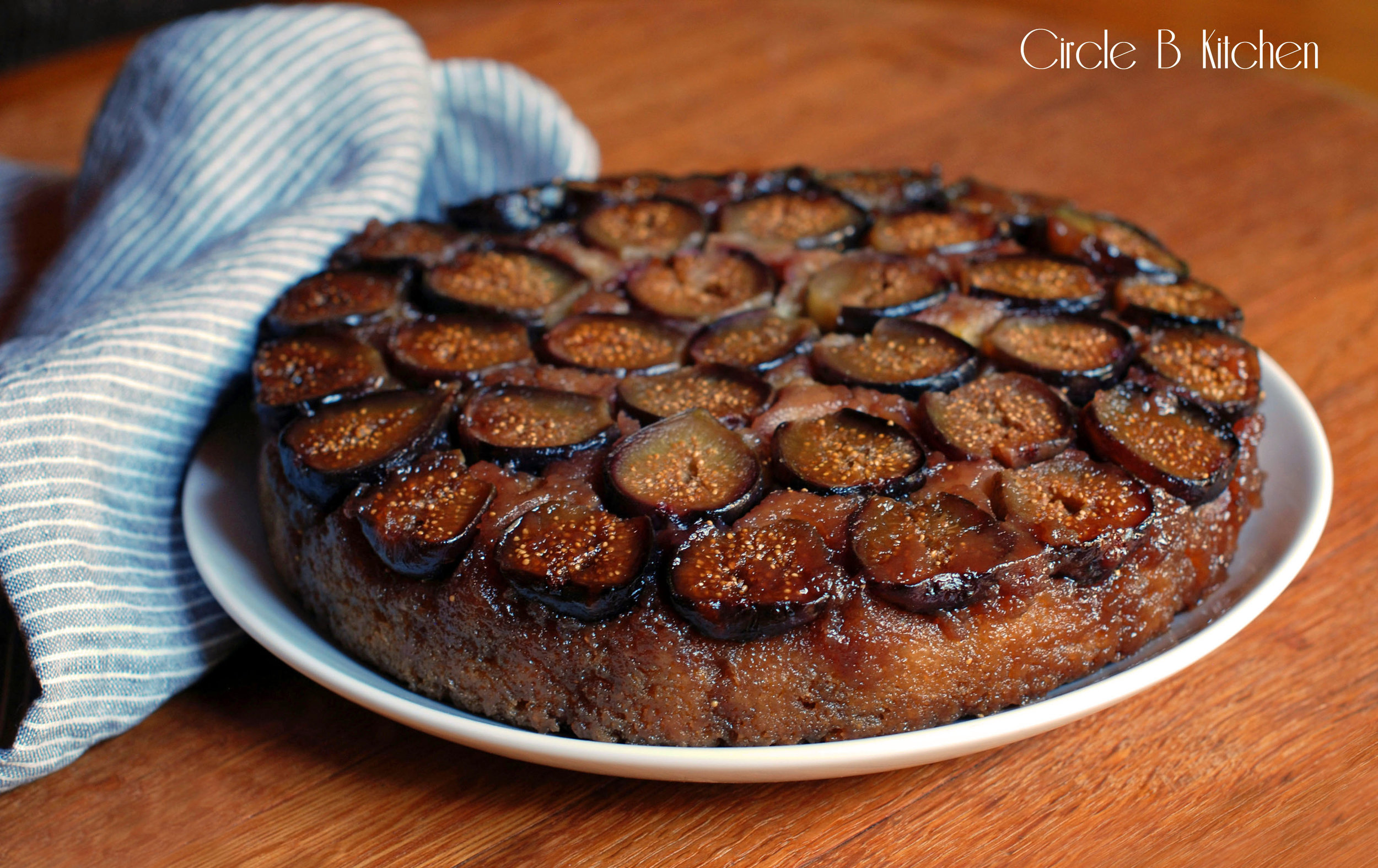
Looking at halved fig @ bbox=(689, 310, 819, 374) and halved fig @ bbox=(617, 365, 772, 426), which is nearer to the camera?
halved fig @ bbox=(617, 365, 772, 426)

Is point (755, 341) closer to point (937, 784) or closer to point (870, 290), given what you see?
point (870, 290)

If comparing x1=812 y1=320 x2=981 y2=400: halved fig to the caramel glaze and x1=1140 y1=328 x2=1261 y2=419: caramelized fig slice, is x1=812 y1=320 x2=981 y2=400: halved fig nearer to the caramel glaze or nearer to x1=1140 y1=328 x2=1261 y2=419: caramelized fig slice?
the caramel glaze

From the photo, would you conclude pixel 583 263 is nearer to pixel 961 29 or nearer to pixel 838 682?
pixel 838 682

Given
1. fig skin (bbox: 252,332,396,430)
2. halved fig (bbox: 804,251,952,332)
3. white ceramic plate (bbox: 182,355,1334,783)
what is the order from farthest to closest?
halved fig (bbox: 804,251,952,332), fig skin (bbox: 252,332,396,430), white ceramic plate (bbox: 182,355,1334,783)

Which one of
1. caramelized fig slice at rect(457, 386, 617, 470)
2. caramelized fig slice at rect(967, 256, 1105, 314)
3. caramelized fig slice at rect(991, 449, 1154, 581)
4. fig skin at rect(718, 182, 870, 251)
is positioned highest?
caramelized fig slice at rect(967, 256, 1105, 314)

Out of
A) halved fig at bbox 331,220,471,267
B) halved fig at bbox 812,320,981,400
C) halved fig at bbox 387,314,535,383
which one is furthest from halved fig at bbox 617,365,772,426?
halved fig at bbox 331,220,471,267

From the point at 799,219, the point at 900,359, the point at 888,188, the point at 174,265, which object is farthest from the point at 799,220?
the point at 174,265
